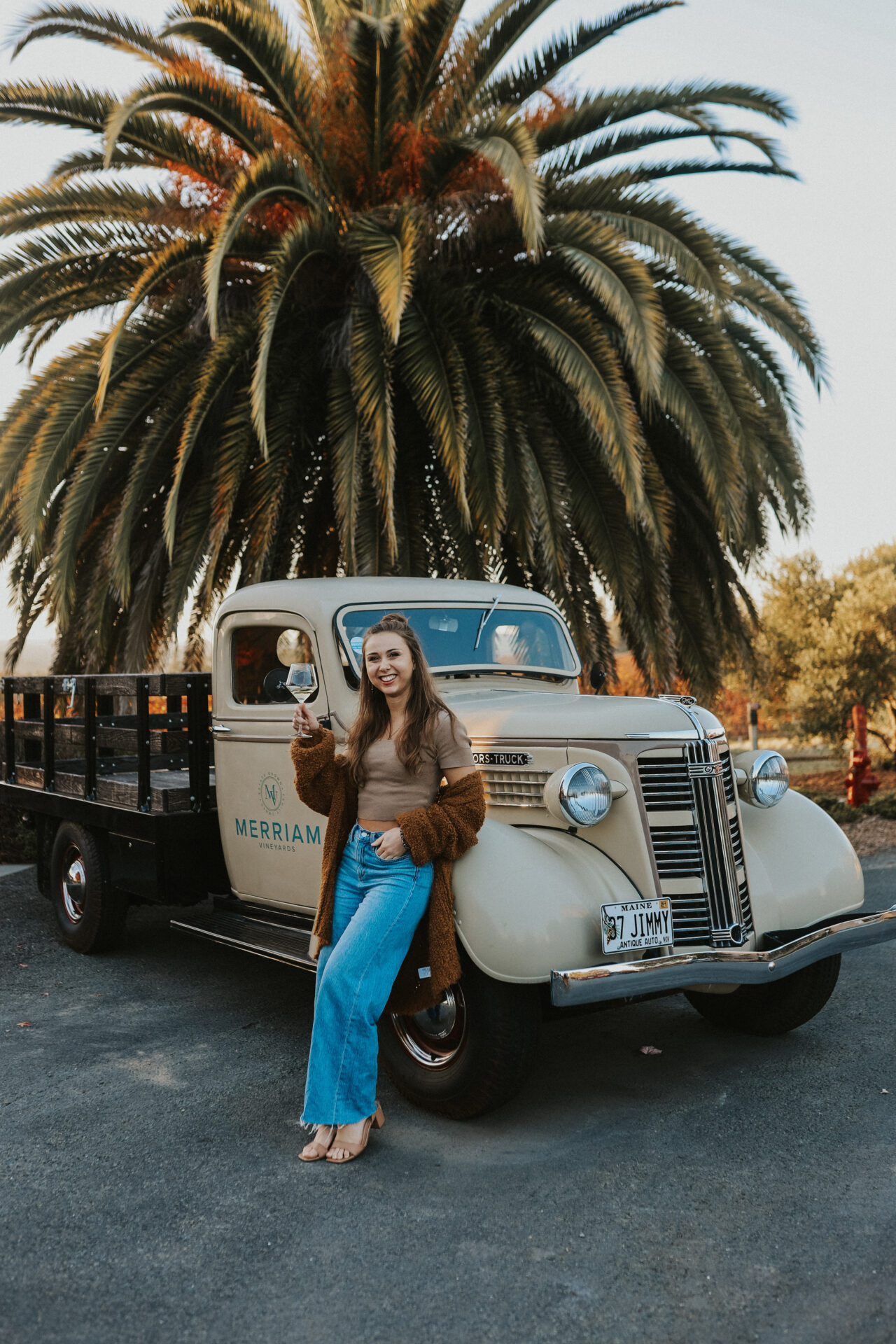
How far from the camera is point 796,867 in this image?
4.70m

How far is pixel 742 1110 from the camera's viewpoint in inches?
164

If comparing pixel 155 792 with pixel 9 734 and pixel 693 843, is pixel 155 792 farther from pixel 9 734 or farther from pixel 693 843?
pixel 693 843

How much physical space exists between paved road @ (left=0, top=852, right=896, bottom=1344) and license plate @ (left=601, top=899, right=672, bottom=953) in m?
0.67

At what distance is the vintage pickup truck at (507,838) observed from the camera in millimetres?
3928

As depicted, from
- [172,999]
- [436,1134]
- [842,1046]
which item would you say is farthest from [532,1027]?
[172,999]

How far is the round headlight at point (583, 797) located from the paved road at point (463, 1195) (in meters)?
1.11

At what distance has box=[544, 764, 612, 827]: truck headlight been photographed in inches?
166

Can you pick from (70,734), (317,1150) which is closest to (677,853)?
(317,1150)

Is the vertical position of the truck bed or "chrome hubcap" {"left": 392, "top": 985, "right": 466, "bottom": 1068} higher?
the truck bed

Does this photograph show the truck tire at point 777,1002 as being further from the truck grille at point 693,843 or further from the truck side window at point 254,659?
the truck side window at point 254,659

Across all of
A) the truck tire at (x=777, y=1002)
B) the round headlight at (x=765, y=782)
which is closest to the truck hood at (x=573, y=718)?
the round headlight at (x=765, y=782)

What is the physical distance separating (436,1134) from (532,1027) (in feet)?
1.74

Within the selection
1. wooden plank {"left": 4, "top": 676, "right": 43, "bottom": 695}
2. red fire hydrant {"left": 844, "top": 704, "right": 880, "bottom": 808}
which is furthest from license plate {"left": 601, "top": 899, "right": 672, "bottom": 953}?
red fire hydrant {"left": 844, "top": 704, "right": 880, "bottom": 808}

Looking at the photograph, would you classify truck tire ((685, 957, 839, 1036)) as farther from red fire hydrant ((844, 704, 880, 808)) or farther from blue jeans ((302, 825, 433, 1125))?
red fire hydrant ((844, 704, 880, 808))
